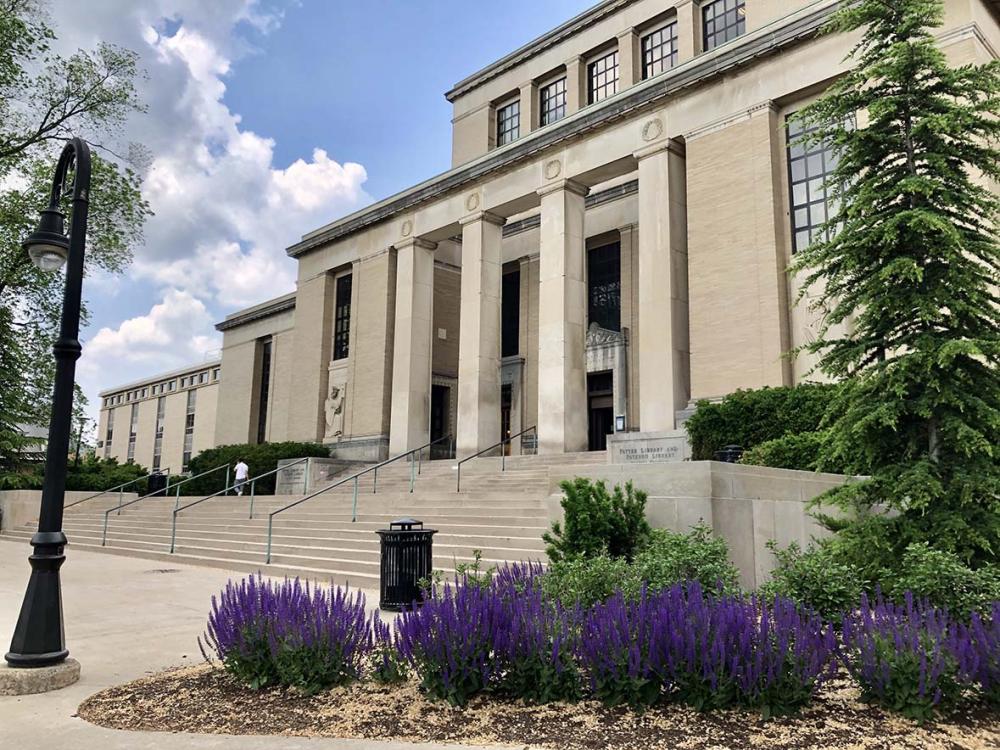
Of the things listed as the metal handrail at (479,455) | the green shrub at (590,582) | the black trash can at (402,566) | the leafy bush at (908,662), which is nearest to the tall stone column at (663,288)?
the metal handrail at (479,455)

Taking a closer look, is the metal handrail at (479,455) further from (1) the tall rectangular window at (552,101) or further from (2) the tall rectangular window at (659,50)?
(2) the tall rectangular window at (659,50)

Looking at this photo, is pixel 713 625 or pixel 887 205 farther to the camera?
pixel 887 205

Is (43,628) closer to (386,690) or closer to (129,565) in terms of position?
(386,690)

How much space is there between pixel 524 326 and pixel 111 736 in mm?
25137

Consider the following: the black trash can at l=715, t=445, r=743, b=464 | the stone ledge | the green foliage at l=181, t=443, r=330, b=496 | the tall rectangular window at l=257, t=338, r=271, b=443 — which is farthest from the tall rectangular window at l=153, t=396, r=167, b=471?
the stone ledge

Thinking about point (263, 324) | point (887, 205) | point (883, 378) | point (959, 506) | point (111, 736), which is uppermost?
point (263, 324)

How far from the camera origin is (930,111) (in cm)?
755

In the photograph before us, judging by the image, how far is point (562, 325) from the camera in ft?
74.2

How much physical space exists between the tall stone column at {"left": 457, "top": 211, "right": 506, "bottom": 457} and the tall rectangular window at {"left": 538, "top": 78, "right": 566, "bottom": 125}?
22.5 ft

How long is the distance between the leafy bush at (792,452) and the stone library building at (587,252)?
15.1 feet

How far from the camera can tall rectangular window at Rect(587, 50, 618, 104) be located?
28750 millimetres

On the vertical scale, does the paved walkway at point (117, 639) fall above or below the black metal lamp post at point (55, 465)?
below

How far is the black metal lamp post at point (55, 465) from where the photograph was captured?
5.91 metres

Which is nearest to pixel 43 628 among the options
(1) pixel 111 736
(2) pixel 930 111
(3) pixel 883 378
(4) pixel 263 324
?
(1) pixel 111 736
